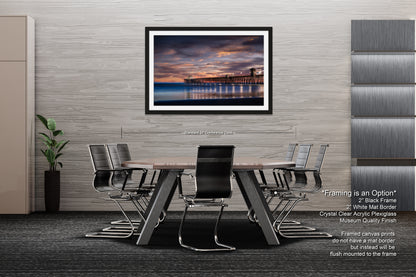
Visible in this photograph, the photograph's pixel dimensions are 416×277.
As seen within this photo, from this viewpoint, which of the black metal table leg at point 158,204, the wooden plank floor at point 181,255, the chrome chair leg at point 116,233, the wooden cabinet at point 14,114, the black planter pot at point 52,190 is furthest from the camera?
the black planter pot at point 52,190

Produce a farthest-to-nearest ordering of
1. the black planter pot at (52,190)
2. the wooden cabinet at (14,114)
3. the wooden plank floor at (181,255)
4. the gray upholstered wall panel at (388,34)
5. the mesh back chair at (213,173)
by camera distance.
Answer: the gray upholstered wall panel at (388,34), the black planter pot at (52,190), the wooden cabinet at (14,114), the mesh back chair at (213,173), the wooden plank floor at (181,255)

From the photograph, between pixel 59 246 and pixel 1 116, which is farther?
pixel 1 116

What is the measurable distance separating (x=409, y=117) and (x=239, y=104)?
2.65 m

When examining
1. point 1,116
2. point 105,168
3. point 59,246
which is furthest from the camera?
point 1,116

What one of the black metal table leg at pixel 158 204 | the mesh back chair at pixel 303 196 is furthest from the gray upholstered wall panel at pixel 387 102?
the black metal table leg at pixel 158 204

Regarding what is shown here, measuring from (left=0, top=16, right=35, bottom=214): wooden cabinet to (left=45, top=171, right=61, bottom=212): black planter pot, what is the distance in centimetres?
28

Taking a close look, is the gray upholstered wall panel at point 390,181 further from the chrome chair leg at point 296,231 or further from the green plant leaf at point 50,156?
the green plant leaf at point 50,156

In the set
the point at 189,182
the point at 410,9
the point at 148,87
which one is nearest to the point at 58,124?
the point at 148,87

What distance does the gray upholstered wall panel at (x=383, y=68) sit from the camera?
8.93 metres

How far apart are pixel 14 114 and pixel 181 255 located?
4.47 m

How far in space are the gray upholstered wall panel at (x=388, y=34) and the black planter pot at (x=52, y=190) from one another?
5021 mm

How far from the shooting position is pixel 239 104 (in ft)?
29.9

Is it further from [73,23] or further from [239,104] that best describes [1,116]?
[239,104]

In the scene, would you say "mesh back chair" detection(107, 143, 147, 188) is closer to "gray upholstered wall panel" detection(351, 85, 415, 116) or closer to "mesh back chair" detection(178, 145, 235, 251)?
"mesh back chair" detection(178, 145, 235, 251)
